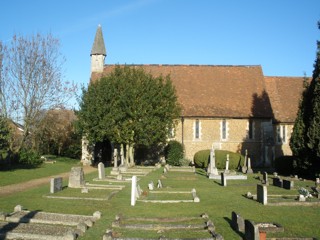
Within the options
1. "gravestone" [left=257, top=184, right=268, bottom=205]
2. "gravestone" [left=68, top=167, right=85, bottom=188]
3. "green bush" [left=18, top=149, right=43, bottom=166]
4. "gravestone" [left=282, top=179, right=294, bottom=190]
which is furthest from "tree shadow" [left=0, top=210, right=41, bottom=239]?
"green bush" [left=18, top=149, right=43, bottom=166]

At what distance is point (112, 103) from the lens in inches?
1161

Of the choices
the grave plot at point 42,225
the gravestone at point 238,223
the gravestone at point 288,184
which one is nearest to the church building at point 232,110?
the gravestone at point 288,184

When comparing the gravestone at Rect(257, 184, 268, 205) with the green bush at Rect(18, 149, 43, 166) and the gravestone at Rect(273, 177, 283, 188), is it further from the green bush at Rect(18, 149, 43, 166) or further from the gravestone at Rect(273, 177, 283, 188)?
the green bush at Rect(18, 149, 43, 166)

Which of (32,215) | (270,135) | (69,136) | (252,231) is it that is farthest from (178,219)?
→ (69,136)

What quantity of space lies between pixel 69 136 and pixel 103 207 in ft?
116

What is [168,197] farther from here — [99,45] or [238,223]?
[99,45]

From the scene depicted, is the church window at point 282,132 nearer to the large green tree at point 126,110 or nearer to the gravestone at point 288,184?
the large green tree at point 126,110

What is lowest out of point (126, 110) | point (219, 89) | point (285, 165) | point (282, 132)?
point (285, 165)

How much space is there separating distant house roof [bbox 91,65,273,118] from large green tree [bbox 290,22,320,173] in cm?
941

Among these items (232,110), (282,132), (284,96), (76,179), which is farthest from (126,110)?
(284,96)

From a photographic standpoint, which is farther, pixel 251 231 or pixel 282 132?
pixel 282 132

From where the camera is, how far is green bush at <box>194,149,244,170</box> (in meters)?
30.7

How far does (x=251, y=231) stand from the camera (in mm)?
8227

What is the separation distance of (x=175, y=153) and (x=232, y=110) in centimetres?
721
